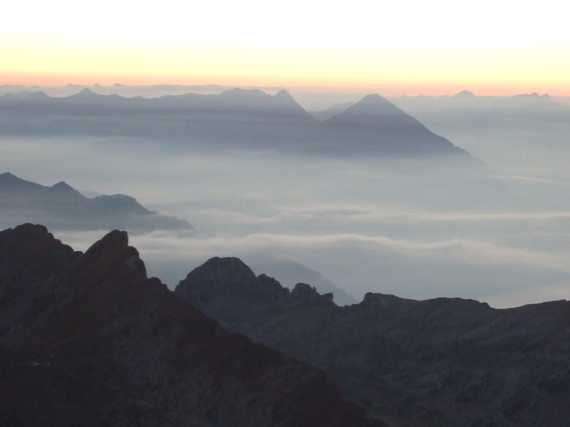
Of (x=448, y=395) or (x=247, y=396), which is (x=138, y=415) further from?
(x=448, y=395)

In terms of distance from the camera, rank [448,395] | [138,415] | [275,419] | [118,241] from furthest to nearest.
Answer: [448,395]
[118,241]
[275,419]
[138,415]

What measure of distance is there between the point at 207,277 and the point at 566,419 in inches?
3062

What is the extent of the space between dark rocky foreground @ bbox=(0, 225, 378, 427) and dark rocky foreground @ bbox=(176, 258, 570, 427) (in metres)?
15.0

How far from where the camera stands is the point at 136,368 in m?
102

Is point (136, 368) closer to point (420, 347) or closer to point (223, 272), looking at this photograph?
point (420, 347)

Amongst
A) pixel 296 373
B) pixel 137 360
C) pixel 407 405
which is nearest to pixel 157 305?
pixel 137 360

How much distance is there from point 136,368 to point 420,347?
2362 inches

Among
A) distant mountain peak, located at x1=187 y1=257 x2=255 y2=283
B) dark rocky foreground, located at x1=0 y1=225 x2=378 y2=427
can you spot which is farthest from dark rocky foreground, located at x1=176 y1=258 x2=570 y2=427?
dark rocky foreground, located at x1=0 y1=225 x2=378 y2=427

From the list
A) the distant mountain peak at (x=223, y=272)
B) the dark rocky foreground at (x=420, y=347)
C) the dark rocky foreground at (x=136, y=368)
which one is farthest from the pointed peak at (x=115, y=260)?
the distant mountain peak at (x=223, y=272)

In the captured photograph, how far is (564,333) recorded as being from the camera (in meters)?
140

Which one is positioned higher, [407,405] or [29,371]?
[29,371]

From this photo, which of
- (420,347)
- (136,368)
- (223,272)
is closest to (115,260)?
(136,368)

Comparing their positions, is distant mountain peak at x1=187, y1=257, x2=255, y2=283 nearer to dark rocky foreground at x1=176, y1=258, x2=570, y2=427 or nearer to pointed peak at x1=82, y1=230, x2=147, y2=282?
dark rocky foreground at x1=176, y1=258, x2=570, y2=427

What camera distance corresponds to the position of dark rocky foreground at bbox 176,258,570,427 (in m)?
130
